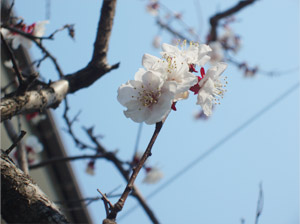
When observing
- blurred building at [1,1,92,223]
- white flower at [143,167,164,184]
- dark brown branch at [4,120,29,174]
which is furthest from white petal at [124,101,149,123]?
blurred building at [1,1,92,223]

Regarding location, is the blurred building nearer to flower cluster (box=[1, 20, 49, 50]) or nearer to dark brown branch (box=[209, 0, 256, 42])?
flower cluster (box=[1, 20, 49, 50])

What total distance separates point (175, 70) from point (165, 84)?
6 centimetres

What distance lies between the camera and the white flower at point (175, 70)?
925 mm

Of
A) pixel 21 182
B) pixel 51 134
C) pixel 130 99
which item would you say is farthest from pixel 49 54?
pixel 51 134

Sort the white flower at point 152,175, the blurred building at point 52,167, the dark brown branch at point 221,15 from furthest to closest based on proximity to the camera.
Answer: the blurred building at point 52,167 < the white flower at point 152,175 < the dark brown branch at point 221,15

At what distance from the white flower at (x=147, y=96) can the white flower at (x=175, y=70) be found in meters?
0.02

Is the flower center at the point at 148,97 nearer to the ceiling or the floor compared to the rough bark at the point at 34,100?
nearer to the floor

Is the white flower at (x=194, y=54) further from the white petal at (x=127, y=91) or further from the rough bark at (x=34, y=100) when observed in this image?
the rough bark at (x=34, y=100)

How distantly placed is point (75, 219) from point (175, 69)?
3366 millimetres

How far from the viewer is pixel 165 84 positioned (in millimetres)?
948

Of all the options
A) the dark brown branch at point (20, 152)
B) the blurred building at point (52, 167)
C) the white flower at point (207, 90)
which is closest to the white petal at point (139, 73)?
the white flower at point (207, 90)

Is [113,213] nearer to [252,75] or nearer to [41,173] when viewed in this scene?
[41,173]

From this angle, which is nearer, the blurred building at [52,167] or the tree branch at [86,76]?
the tree branch at [86,76]

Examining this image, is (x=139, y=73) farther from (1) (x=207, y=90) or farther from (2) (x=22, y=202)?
(2) (x=22, y=202)
